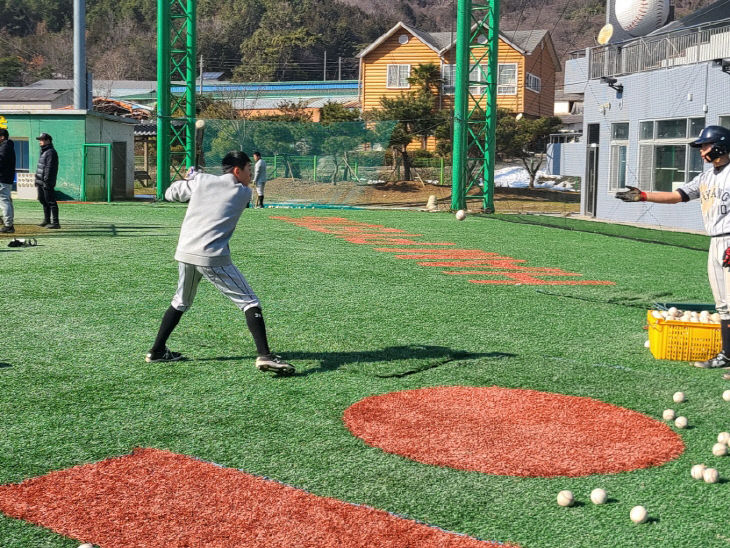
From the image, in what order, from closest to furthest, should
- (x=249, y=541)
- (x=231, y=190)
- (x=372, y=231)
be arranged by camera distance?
(x=249, y=541) → (x=231, y=190) → (x=372, y=231)

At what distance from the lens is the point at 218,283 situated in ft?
24.5

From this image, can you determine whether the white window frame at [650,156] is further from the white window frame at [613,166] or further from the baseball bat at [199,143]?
the baseball bat at [199,143]

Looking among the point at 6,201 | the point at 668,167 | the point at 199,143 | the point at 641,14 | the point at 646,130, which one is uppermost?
the point at 641,14

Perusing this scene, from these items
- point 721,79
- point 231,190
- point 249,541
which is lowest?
point 249,541

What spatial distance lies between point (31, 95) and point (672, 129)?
101ft

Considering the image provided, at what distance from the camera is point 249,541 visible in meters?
4.23

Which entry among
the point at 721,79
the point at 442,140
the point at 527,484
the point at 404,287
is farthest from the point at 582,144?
the point at 527,484

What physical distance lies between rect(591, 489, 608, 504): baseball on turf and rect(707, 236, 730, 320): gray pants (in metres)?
3.88

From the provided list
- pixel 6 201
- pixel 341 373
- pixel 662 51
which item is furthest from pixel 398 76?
pixel 341 373

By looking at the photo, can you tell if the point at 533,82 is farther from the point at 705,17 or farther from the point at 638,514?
the point at 638,514

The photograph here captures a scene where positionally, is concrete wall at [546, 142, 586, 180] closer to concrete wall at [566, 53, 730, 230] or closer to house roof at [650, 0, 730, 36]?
concrete wall at [566, 53, 730, 230]

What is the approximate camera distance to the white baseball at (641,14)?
3086 centimetres

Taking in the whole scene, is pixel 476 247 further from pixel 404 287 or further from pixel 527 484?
pixel 527 484

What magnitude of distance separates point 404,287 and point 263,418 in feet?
21.3
